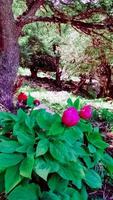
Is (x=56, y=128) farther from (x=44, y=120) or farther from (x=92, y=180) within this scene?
(x=92, y=180)

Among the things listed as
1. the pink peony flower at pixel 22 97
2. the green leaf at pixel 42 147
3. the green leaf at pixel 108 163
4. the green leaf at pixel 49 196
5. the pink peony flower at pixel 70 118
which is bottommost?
the green leaf at pixel 108 163

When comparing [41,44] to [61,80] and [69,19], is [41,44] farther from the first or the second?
[69,19]

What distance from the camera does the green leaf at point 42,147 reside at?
2219mm

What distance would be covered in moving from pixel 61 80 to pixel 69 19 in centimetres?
1043

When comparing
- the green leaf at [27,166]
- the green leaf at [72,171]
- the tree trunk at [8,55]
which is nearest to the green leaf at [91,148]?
the green leaf at [72,171]

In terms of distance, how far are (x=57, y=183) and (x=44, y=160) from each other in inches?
6.7

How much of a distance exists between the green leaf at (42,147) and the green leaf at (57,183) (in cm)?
20

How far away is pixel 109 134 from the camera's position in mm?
4039

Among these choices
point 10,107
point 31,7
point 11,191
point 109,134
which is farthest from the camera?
point 31,7

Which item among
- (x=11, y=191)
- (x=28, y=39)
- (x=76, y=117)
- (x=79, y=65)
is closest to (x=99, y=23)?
(x=76, y=117)

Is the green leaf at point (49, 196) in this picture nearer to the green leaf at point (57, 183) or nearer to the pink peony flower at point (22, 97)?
the green leaf at point (57, 183)

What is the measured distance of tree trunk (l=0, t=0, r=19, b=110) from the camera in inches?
175

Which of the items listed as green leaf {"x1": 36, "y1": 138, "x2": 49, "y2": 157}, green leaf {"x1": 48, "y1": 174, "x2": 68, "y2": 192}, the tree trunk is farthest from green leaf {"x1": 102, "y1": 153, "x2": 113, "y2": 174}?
the tree trunk

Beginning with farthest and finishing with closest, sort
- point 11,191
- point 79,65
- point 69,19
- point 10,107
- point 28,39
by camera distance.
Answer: point 28,39
point 79,65
point 69,19
point 10,107
point 11,191
